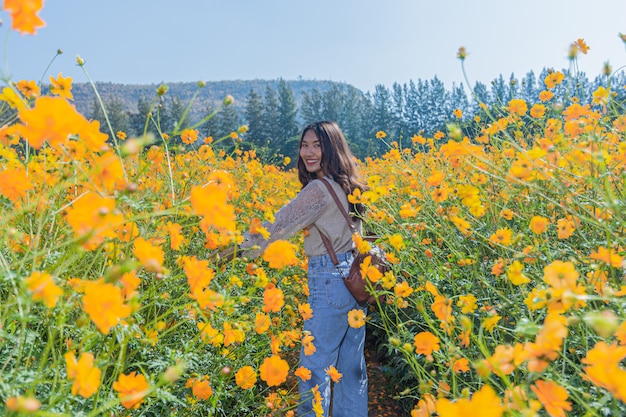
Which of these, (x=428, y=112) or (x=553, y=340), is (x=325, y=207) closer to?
(x=553, y=340)

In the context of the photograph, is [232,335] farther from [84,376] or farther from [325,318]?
[84,376]

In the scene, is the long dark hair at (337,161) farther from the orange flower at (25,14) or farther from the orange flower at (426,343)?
the orange flower at (25,14)

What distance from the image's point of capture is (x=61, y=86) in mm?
1499

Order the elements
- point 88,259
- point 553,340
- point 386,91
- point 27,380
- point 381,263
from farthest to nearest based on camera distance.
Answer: point 386,91 < point 381,263 < point 88,259 < point 27,380 < point 553,340

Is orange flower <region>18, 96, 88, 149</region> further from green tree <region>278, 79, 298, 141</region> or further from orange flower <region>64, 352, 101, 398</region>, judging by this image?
green tree <region>278, 79, 298, 141</region>

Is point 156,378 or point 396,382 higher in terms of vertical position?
point 156,378

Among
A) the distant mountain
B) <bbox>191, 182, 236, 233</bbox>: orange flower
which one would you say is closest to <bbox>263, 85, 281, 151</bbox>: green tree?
<bbox>191, 182, 236, 233</bbox>: orange flower

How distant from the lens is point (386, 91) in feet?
131

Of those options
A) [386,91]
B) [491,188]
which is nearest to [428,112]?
[386,91]

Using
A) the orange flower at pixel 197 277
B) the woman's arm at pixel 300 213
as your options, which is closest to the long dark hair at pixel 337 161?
the woman's arm at pixel 300 213

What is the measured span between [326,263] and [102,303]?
1.42m

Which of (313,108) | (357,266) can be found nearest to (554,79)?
(357,266)

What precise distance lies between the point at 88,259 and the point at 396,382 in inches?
72.3

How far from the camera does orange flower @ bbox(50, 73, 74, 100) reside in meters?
1.46
